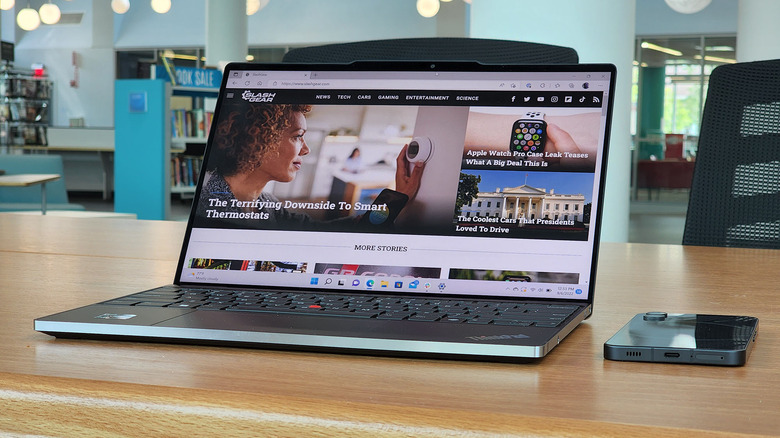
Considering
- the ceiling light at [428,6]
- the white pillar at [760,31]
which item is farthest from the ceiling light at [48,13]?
the white pillar at [760,31]

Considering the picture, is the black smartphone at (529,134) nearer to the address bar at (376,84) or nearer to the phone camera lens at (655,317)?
the address bar at (376,84)

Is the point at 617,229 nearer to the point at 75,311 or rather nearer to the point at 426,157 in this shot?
the point at 426,157

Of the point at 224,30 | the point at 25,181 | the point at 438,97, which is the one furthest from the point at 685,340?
the point at 224,30

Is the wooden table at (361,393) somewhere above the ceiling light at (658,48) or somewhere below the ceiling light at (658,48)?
below

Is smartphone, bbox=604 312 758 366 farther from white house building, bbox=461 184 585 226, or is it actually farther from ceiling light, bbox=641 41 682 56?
ceiling light, bbox=641 41 682 56

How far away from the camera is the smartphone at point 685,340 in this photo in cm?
50

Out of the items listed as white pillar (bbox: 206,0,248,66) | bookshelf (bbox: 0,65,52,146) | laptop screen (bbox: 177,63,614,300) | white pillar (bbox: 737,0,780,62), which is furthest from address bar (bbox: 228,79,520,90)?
bookshelf (bbox: 0,65,52,146)

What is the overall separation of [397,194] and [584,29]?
2490mm

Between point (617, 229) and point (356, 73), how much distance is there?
262cm

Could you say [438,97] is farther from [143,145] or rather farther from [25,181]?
[143,145]

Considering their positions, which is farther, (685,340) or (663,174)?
(663,174)

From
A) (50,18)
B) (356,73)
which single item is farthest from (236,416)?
(50,18)

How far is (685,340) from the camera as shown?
20.8 inches

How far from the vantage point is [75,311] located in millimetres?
601
